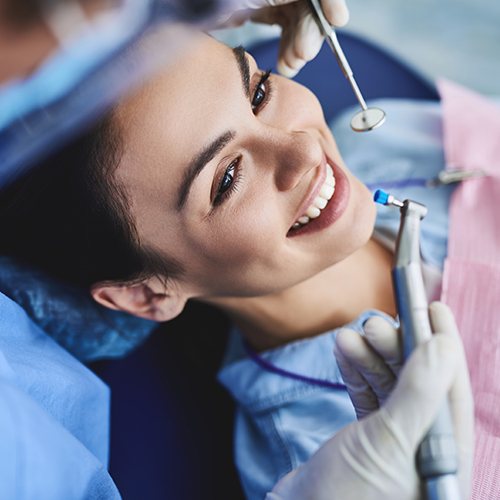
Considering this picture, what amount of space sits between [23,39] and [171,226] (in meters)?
0.45

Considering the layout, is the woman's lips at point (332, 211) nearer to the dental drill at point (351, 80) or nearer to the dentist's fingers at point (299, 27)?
the dental drill at point (351, 80)

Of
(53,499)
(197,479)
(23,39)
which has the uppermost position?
(23,39)

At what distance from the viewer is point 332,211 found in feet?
2.78

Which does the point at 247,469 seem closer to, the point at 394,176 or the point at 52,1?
the point at 394,176

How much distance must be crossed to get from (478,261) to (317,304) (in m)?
0.26

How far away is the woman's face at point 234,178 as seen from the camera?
0.74 metres

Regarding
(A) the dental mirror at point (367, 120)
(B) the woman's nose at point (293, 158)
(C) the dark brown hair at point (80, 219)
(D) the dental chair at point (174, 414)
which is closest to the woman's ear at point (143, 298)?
(C) the dark brown hair at point (80, 219)

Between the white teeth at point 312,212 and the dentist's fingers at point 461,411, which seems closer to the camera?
the dentist's fingers at point 461,411

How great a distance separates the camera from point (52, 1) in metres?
0.37

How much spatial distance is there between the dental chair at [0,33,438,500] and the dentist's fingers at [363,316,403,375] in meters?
0.47

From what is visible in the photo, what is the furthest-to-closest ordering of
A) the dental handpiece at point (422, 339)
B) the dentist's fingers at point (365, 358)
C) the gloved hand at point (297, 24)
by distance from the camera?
the gloved hand at point (297, 24), the dentist's fingers at point (365, 358), the dental handpiece at point (422, 339)

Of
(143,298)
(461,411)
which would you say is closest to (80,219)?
(143,298)

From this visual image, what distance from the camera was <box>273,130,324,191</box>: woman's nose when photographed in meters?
0.79

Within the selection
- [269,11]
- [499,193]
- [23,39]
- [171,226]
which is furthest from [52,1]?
[499,193]
